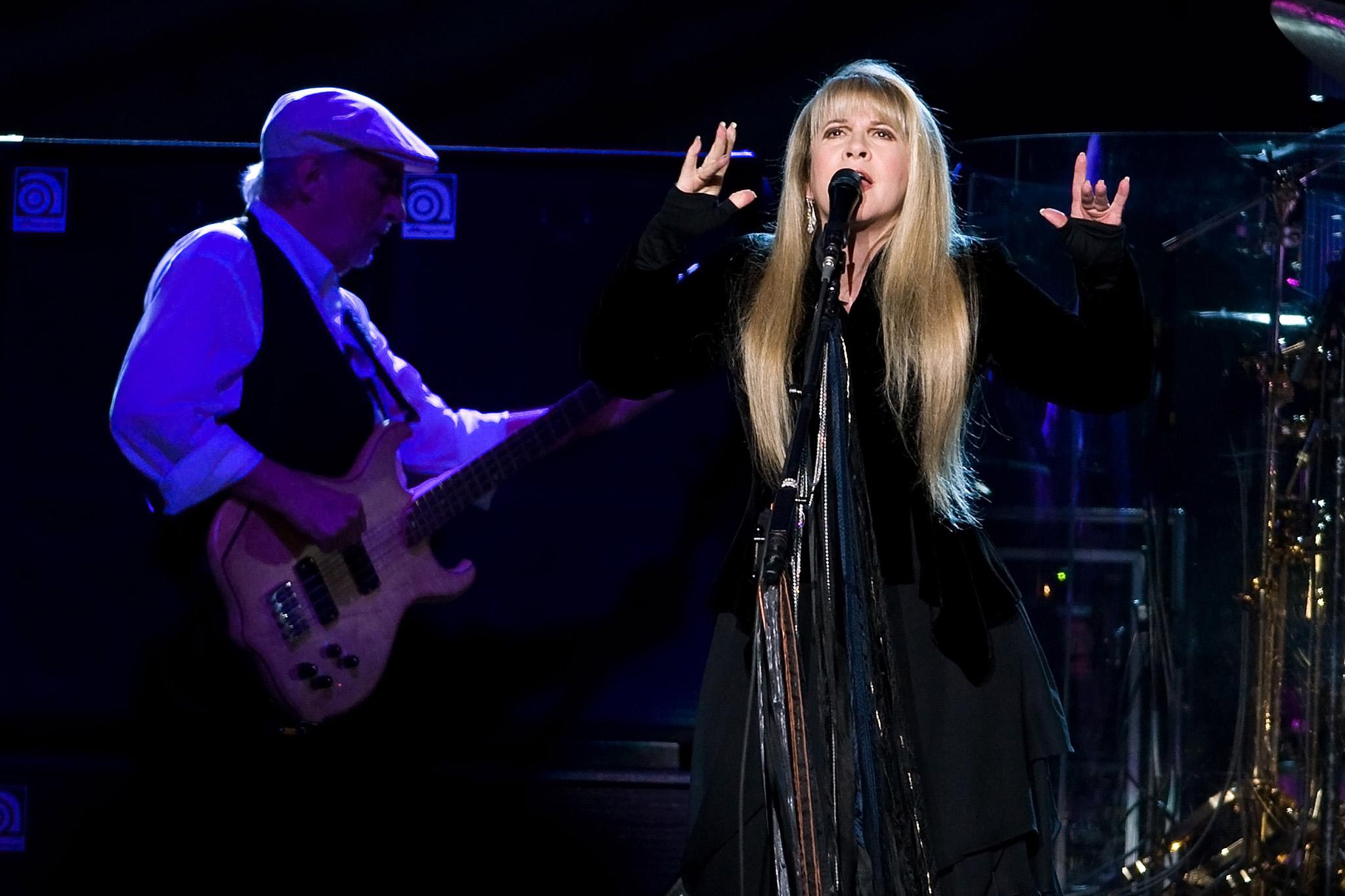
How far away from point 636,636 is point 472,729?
0.43 metres

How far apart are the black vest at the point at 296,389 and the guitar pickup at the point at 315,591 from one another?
21cm

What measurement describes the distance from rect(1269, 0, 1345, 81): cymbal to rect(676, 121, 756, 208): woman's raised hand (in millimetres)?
1200

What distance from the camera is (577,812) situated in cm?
338

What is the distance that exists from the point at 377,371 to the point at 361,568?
44cm

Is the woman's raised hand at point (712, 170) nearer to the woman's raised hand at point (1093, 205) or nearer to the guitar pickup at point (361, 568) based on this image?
the woman's raised hand at point (1093, 205)

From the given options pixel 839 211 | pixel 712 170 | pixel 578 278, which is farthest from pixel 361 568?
pixel 839 211

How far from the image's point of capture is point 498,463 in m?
3.39

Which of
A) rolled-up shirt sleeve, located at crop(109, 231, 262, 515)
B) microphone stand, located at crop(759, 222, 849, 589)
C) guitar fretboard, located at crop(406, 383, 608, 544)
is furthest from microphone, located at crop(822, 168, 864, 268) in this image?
rolled-up shirt sleeve, located at crop(109, 231, 262, 515)

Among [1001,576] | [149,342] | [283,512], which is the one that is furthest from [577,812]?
[1001,576]

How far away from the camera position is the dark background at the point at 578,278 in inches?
133

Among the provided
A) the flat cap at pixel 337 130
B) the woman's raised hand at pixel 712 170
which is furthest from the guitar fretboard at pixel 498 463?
the woman's raised hand at pixel 712 170

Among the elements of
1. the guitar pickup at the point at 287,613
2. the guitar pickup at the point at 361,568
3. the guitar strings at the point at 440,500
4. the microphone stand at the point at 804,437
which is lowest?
the guitar pickup at the point at 287,613

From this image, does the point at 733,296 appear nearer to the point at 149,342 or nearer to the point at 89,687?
the point at 149,342

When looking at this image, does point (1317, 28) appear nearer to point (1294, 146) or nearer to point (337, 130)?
point (1294, 146)
